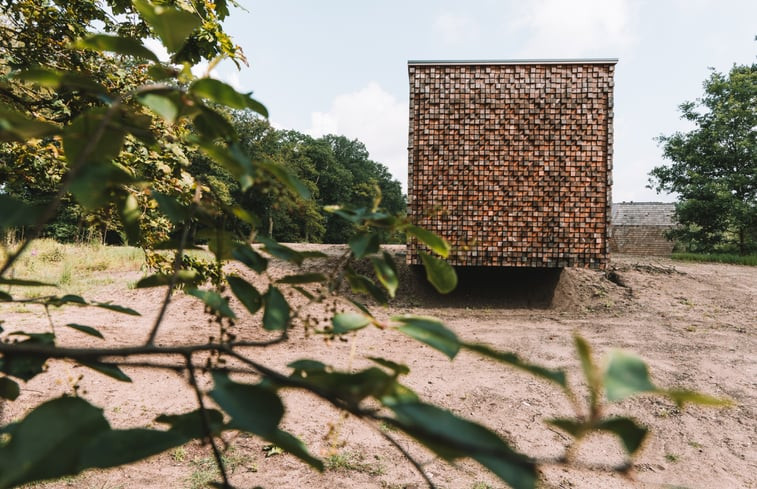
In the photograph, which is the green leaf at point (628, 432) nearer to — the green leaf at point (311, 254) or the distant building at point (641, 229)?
the green leaf at point (311, 254)

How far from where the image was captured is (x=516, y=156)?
23.7ft

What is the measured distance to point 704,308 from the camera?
7.45 metres

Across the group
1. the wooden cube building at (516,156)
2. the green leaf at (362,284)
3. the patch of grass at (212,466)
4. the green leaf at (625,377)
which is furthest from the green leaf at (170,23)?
the wooden cube building at (516,156)

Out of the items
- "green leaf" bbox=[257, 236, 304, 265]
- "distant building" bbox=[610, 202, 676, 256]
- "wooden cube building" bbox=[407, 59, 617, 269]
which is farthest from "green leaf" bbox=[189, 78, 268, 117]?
"distant building" bbox=[610, 202, 676, 256]

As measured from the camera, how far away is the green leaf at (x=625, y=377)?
0.35 meters

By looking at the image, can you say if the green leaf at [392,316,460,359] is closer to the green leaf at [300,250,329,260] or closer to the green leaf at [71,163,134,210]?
the green leaf at [300,250,329,260]

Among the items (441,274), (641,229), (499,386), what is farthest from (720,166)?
(441,274)

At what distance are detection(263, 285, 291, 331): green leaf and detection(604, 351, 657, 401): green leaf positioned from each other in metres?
0.42

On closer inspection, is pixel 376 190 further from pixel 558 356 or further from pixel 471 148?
pixel 471 148

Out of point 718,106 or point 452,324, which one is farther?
point 718,106

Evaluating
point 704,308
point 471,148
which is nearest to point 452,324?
point 471,148

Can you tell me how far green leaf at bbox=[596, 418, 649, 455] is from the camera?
0.37 meters

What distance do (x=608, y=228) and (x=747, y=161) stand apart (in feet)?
54.7

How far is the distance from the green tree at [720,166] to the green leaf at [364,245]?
21291 millimetres
